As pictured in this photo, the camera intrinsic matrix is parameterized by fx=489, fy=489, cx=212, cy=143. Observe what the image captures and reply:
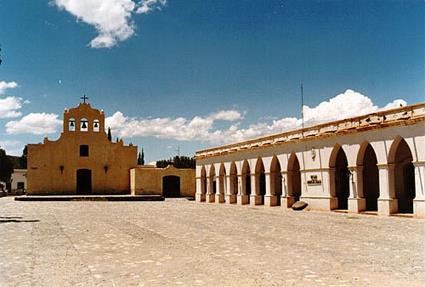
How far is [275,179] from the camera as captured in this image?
31.2 metres

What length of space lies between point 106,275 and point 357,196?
667 inches

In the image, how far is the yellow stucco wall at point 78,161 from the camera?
143 ft

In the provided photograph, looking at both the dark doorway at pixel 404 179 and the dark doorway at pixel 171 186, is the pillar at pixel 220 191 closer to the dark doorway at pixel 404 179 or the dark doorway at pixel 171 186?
the dark doorway at pixel 171 186

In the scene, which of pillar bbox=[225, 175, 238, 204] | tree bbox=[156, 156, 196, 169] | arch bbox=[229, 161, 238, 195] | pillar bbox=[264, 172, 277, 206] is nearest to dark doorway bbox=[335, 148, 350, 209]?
pillar bbox=[264, 172, 277, 206]

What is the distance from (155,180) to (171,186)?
2117 mm

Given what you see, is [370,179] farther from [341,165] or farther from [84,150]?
[84,150]

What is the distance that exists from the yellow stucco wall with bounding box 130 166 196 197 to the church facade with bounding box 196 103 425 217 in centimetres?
886

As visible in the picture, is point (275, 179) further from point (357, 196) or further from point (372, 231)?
point (372, 231)

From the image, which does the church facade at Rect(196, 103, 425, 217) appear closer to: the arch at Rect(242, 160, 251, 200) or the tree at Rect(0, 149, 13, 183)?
the arch at Rect(242, 160, 251, 200)

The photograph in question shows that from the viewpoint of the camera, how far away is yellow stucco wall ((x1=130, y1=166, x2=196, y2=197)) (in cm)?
4369

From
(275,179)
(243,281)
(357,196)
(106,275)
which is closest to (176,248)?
(106,275)

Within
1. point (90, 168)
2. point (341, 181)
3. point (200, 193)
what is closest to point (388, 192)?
point (341, 181)

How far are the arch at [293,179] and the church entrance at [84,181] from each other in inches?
867

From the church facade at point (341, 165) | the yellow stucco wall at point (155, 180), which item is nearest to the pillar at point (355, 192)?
the church facade at point (341, 165)
